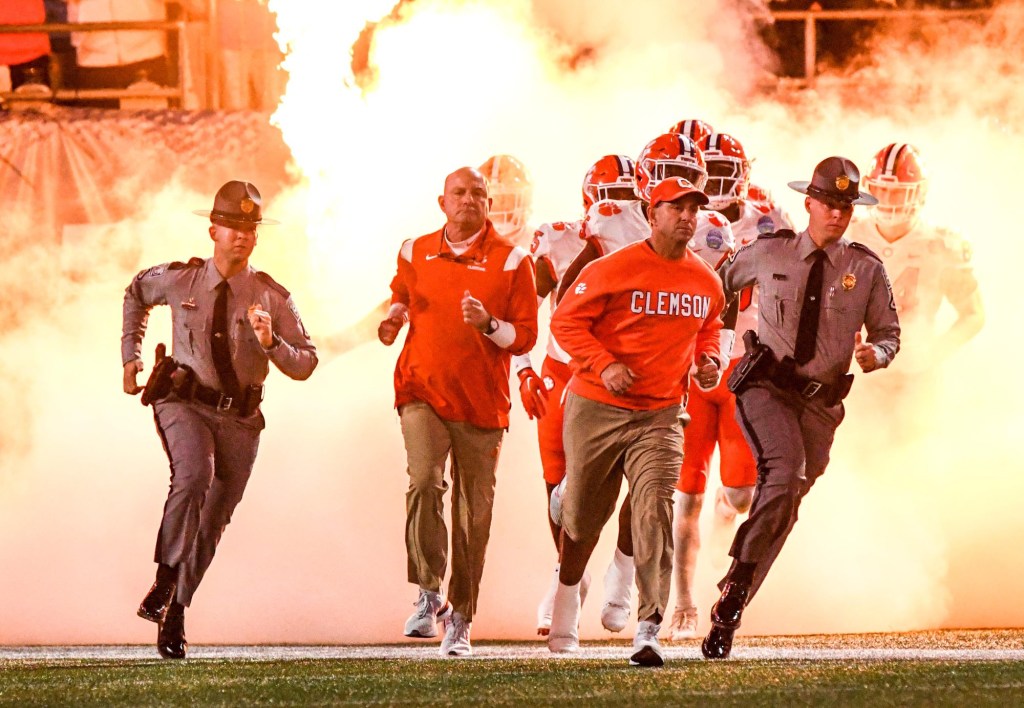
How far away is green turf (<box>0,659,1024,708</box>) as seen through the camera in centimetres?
534

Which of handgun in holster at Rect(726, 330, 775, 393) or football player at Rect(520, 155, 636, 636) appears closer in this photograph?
handgun in holster at Rect(726, 330, 775, 393)

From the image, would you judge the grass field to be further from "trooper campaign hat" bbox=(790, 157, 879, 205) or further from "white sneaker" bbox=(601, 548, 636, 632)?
"trooper campaign hat" bbox=(790, 157, 879, 205)

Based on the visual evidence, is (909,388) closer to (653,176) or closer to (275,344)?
(653,176)

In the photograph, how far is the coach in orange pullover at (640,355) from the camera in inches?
244

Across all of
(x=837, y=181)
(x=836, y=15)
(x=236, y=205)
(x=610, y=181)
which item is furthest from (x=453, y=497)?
(x=836, y=15)

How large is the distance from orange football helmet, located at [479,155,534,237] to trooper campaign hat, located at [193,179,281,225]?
1.83 meters

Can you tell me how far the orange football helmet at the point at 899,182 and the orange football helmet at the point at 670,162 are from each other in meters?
1.52

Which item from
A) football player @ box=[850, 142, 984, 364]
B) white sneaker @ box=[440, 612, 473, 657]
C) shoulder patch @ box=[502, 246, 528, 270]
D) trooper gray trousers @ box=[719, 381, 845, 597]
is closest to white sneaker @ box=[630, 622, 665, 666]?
trooper gray trousers @ box=[719, 381, 845, 597]

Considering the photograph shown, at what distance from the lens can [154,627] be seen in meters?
9.56

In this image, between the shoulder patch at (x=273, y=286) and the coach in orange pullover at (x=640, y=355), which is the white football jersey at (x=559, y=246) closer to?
the shoulder patch at (x=273, y=286)

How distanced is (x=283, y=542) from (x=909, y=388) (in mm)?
3394

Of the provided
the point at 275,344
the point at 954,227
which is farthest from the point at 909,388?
the point at 275,344

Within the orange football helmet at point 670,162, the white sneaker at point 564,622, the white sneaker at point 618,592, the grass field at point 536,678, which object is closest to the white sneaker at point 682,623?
the white sneaker at point 618,592

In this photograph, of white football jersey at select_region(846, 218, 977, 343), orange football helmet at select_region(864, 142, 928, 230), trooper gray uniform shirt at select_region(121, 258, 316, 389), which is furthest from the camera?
white football jersey at select_region(846, 218, 977, 343)
